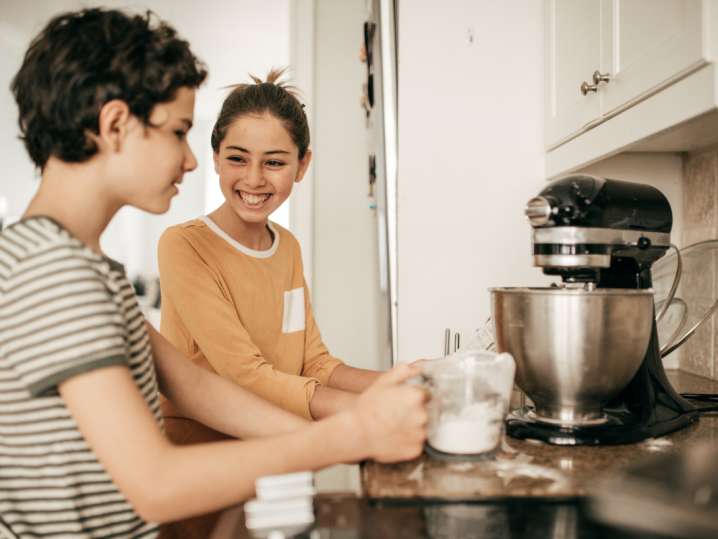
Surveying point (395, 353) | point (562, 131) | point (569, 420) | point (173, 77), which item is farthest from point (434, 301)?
point (173, 77)

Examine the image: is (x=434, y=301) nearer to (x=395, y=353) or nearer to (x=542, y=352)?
(x=395, y=353)

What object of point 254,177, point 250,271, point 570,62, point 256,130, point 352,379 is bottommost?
point 352,379

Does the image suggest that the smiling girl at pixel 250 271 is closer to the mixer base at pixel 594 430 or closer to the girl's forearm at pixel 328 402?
the girl's forearm at pixel 328 402

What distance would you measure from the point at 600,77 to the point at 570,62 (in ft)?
0.73

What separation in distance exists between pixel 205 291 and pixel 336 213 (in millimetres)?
1320

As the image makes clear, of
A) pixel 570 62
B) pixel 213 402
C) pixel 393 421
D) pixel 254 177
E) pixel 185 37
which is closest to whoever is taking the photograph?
pixel 393 421

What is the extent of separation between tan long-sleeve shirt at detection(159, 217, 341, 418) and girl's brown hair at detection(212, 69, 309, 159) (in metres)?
0.24

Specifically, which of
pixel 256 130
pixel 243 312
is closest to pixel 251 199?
pixel 256 130

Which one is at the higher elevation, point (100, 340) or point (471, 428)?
point (100, 340)

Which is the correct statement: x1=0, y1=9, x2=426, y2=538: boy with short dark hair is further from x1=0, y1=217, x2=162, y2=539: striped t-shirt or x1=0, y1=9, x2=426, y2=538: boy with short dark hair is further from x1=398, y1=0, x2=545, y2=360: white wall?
x1=398, y1=0, x2=545, y2=360: white wall

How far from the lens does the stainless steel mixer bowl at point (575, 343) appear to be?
0.81 meters

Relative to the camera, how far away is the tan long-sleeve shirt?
4.17ft

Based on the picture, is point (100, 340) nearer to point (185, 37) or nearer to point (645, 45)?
point (645, 45)

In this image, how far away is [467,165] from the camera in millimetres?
1541
